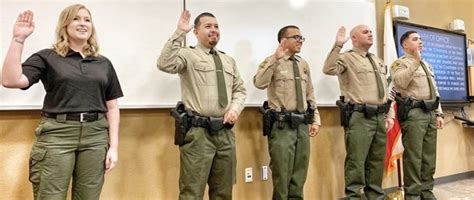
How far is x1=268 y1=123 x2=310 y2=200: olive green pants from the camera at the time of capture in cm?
254

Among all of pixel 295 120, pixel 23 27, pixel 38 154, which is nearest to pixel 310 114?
pixel 295 120

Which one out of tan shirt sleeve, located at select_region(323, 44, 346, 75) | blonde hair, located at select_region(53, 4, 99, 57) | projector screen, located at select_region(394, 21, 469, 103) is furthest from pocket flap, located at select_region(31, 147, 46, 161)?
projector screen, located at select_region(394, 21, 469, 103)

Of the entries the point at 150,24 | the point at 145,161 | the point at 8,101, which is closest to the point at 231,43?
the point at 150,24

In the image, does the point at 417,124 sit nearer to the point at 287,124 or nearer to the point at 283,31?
the point at 287,124

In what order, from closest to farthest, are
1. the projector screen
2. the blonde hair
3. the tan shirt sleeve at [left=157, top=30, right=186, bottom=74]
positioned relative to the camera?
1. the blonde hair
2. the tan shirt sleeve at [left=157, top=30, right=186, bottom=74]
3. the projector screen

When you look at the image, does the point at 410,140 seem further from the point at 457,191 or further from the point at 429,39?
the point at 429,39

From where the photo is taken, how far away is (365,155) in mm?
2867

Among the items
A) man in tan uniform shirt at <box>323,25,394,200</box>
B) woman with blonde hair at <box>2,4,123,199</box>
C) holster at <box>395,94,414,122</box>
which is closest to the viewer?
woman with blonde hair at <box>2,4,123,199</box>

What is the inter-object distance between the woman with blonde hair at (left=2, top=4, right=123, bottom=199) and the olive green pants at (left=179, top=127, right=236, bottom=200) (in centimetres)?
48

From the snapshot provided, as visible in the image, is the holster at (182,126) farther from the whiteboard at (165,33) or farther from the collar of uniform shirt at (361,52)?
the collar of uniform shirt at (361,52)

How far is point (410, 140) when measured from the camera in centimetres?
307

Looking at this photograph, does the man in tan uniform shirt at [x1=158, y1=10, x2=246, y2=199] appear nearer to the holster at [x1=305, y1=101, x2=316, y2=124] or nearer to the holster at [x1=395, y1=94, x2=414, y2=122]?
the holster at [x1=305, y1=101, x2=316, y2=124]

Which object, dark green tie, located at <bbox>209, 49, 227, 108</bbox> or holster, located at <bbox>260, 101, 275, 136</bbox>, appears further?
holster, located at <bbox>260, 101, 275, 136</bbox>

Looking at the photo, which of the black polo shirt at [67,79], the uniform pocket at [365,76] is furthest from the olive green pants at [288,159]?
the black polo shirt at [67,79]
